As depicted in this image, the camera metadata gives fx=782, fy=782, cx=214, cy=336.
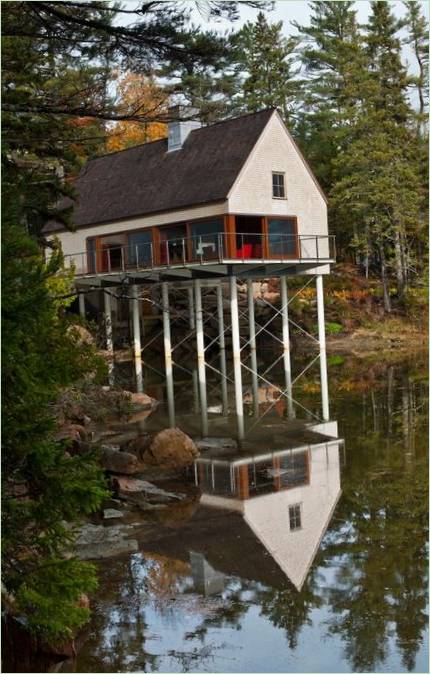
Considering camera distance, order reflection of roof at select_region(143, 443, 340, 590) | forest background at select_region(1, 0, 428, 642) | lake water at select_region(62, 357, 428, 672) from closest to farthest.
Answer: forest background at select_region(1, 0, 428, 642) < lake water at select_region(62, 357, 428, 672) < reflection of roof at select_region(143, 443, 340, 590)

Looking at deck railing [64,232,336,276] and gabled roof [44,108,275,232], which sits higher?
gabled roof [44,108,275,232]

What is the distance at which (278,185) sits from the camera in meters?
26.2

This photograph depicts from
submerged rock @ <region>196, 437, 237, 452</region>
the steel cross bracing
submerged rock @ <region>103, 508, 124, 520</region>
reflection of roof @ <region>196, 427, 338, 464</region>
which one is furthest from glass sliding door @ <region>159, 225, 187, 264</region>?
submerged rock @ <region>103, 508, 124, 520</region>

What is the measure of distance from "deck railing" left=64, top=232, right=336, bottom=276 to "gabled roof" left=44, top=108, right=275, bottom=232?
127 cm

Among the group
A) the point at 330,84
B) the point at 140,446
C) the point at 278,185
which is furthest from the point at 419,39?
the point at 140,446

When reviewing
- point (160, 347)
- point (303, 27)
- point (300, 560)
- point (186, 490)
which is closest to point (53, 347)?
point (300, 560)

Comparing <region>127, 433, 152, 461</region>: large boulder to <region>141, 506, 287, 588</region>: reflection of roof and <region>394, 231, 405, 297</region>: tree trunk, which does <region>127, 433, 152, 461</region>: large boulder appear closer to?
<region>141, 506, 287, 588</region>: reflection of roof

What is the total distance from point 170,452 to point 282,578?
5.59m

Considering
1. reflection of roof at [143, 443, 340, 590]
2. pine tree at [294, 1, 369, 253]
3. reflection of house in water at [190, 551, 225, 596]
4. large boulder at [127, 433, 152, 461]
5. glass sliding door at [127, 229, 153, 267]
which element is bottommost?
reflection of roof at [143, 443, 340, 590]

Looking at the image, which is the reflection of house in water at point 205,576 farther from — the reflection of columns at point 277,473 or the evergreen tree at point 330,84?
the evergreen tree at point 330,84

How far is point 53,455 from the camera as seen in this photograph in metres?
5.36

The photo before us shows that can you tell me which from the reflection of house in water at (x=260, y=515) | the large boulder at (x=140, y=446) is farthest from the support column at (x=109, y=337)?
the reflection of house in water at (x=260, y=515)

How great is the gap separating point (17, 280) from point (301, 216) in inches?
873

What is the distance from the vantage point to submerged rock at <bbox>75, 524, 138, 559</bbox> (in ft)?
30.2
